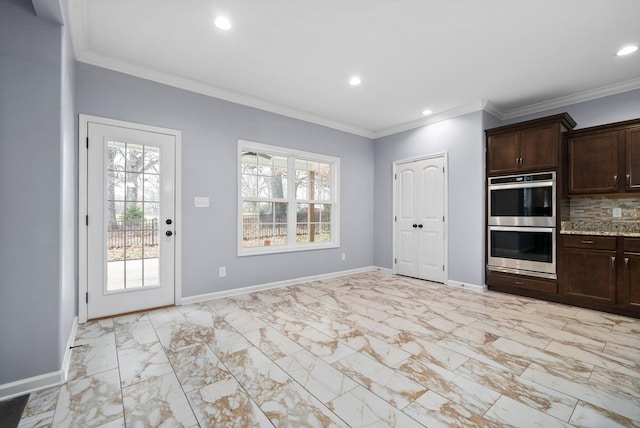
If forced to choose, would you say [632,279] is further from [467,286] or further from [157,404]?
[157,404]

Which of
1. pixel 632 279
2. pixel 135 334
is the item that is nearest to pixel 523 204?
pixel 632 279

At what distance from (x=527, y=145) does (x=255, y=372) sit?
4.20m

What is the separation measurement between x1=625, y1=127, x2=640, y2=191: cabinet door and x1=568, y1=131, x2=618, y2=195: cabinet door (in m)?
0.10

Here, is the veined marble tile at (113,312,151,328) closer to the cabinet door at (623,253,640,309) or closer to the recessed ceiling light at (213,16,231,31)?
the recessed ceiling light at (213,16,231,31)

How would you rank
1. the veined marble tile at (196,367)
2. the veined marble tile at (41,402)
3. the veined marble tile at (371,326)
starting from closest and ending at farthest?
the veined marble tile at (41,402)
the veined marble tile at (196,367)
the veined marble tile at (371,326)

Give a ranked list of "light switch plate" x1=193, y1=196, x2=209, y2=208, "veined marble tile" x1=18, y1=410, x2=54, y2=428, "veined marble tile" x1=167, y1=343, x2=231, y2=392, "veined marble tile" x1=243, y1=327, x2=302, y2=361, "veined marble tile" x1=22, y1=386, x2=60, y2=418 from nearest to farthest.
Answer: "veined marble tile" x1=18, y1=410, x2=54, y2=428
"veined marble tile" x1=22, y1=386, x2=60, y2=418
"veined marble tile" x1=167, y1=343, x2=231, y2=392
"veined marble tile" x1=243, y1=327, x2=302, y2=361
"light switch plate" x1=193, y1=196, x2=209, y2=208

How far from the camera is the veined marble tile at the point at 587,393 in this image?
5.39 ft

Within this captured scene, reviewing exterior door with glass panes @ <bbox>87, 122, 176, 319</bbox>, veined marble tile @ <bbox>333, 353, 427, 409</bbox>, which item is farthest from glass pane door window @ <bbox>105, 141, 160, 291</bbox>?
veined marble tile @ <bbox>333, 353, 427, 409</bbox>

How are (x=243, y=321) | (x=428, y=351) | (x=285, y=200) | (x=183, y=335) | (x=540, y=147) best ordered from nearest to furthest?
1. (x=428, y=351)
2. (x=183, y=335)
3. (x=243, y=321)
4. (x=540, y=147)
5. (x=285, y=200)

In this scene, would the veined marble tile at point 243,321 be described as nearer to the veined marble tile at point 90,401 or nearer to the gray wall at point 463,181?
the veined marble tile at point 90,401

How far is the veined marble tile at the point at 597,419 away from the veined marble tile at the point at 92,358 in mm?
2936

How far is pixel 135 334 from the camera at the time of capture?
2635 mm

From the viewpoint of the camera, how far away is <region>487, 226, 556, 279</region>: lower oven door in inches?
143

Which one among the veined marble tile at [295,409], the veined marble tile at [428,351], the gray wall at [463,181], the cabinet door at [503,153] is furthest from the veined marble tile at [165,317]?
the cabinet door at [503,153]
